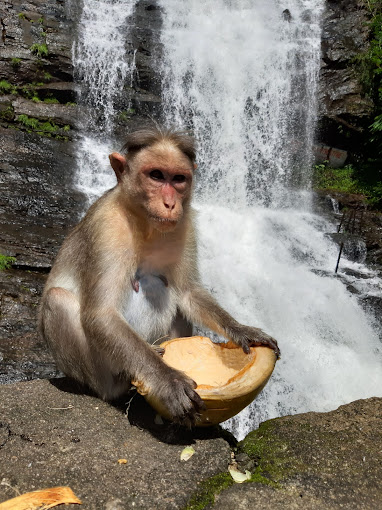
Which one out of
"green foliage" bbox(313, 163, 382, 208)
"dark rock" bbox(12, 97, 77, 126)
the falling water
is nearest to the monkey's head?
the falling water

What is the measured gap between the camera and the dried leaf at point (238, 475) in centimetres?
234

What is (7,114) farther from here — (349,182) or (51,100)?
(349,182)

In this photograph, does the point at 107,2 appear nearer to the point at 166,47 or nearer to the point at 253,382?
the point at 166,47

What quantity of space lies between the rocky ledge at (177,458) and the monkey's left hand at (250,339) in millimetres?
457

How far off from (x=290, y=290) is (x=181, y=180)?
6.67m

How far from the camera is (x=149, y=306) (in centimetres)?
331

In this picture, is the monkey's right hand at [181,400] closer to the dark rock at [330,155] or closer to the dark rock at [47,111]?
the dark rock at [47,111]

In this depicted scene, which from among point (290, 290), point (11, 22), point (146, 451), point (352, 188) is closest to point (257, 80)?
point (352, 188)

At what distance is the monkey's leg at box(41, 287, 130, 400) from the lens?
313cm

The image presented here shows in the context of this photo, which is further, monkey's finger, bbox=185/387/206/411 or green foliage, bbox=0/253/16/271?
green foliage, bbox=0/253/16/271

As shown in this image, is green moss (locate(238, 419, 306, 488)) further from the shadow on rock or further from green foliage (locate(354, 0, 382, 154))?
green foliage (locate(354, 0, 382, 154))

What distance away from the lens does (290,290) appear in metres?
9.27

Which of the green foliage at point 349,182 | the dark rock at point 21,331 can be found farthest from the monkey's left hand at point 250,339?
the green foliage at point 349,182

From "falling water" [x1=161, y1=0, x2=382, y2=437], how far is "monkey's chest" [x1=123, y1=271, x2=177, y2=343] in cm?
422
